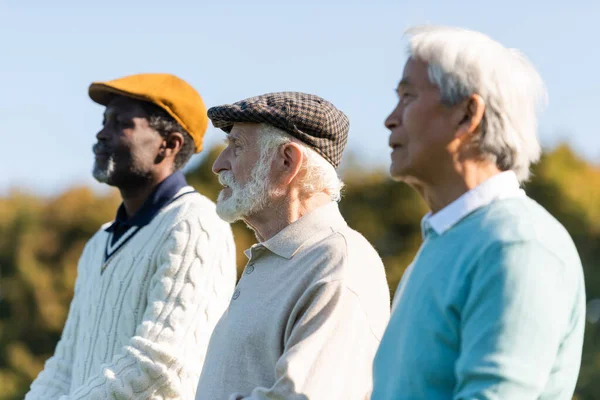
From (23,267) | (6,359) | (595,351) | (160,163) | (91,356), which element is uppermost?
(160,163)

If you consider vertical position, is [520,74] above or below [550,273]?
above

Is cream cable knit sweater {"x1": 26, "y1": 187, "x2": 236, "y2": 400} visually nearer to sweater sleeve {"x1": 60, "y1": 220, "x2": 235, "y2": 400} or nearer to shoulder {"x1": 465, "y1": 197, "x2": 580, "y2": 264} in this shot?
sweater sleeve {"x1": 60, "y1": 220, "x2": 235, "y2": 400}

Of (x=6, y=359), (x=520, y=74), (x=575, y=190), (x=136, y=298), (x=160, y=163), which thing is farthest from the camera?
(x=575, y=190)

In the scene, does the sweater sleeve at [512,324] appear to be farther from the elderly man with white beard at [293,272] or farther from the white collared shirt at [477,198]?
the elderly man with white beard at [293,272]

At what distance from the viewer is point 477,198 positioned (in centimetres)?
250

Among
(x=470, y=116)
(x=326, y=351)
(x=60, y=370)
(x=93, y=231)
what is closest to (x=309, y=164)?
(x=326, y=351)

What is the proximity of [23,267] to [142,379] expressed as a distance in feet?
41.2

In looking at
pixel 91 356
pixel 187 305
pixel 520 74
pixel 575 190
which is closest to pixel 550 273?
pixel 520 74

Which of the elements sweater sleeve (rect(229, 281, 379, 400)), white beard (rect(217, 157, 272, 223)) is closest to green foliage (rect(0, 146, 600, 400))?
white beard (rect(217, 157, 272, 223))

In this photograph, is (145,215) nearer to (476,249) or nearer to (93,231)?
(476,249)

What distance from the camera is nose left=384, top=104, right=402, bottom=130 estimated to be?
268 cm

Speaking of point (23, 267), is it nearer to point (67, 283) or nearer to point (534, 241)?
point (67, 283)

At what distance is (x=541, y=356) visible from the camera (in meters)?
2.22

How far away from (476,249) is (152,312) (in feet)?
7.60
